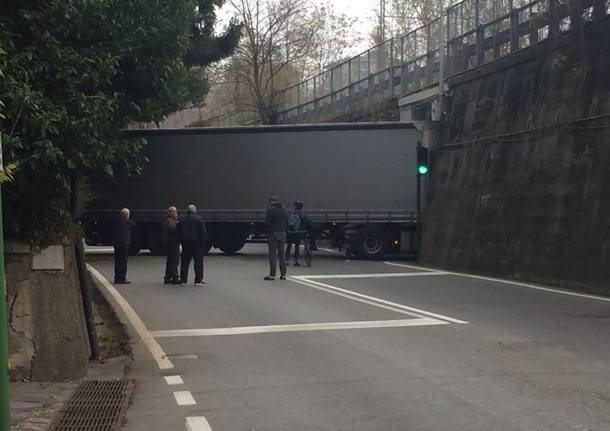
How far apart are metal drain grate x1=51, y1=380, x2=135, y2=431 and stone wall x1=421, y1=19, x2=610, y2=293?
34.7 ft

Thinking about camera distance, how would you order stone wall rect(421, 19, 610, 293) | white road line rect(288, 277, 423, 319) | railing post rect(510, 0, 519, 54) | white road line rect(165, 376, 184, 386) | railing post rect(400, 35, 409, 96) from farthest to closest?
railing post rect(400, 35, 409, 96) < railing post rect(510, 0, 519, 54) < stone wall rect(421, 19, 610, 293) < white road line rect(288, 277, 423, 319) < white road line rect(165, 376, 184, 386)

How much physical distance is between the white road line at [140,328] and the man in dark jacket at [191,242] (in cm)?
162

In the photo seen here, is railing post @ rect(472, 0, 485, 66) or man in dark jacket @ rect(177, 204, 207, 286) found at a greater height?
railing post @ rect(472, 0, 485, 66)

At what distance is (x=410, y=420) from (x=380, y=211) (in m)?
18.8

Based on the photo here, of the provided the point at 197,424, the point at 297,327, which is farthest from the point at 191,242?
the point at 197,424

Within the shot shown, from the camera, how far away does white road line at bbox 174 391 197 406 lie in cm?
679

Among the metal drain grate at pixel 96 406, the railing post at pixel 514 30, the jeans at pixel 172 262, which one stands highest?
the railing post at pixel 514 30

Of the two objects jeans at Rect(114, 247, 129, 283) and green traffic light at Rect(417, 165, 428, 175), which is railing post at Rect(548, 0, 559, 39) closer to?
green traffic light at Rect(417, 165, 428, 175)

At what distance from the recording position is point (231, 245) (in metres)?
26.8

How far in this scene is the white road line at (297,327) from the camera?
410 inches

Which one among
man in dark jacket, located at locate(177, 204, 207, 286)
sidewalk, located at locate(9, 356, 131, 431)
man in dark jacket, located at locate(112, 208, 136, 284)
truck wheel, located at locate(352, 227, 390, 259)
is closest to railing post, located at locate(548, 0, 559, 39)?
truck wheel, located at locate(352, 227, 390, 259)

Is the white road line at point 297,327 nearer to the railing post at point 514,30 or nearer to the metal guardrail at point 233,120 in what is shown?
the railing post at point 514,30

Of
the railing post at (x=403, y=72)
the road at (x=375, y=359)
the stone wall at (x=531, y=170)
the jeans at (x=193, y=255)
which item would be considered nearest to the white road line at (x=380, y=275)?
the stone wall at (x=531, y=170)

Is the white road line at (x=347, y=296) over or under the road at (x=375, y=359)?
over
